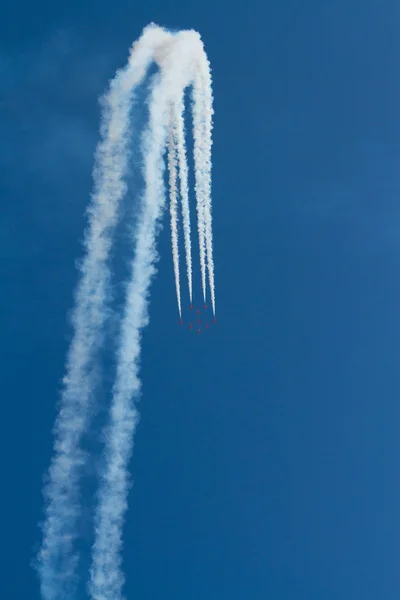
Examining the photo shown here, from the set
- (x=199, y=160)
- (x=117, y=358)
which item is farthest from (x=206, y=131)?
(x=117, y=358)

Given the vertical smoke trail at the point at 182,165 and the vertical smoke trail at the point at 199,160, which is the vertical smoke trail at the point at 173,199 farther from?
the vertical smoke trail at the point at 199,160

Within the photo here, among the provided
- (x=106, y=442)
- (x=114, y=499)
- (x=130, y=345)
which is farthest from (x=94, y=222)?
(x=114, y=499)

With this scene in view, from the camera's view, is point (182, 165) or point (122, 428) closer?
point (182, 165)

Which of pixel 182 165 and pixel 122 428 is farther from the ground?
pixel 182 165

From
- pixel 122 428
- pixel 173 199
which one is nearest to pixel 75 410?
pixel 122 428

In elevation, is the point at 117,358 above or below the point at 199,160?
below

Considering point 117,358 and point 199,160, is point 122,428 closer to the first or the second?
point 117,358

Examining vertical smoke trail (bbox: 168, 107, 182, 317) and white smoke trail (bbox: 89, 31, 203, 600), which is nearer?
vertical smoke trail (bbox: 168, 107, 182, 317)

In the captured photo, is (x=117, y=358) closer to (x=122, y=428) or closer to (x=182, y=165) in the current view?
(x=122, y=428)

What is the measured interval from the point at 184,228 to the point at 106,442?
28.3 ft

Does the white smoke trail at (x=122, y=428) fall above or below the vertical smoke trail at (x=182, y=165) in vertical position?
below

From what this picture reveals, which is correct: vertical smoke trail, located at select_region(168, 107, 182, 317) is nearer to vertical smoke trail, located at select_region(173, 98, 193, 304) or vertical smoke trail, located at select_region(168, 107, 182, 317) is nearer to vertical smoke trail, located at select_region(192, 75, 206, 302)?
vertical smoke trail, located at select_region(173, 98, 193, 304)

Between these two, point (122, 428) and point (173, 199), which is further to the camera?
point (122, 428)

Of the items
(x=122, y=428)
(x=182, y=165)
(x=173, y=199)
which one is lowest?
(x=122, y=428)
